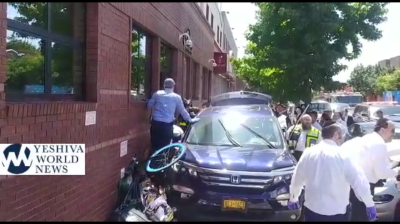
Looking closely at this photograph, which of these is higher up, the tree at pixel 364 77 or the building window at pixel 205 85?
the tree at pixel 364 77

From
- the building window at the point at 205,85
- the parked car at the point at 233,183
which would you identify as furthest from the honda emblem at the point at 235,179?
the building window at the point at 205,85

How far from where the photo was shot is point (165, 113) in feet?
25.3

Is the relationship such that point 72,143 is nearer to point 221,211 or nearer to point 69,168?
point 69,168

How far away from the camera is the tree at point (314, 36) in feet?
16.4

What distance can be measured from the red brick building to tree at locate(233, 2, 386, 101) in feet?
7.32

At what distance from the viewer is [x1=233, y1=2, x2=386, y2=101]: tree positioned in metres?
5.01

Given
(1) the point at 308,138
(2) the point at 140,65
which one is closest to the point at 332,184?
(1) the point at 308,138

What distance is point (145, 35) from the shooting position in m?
8.80

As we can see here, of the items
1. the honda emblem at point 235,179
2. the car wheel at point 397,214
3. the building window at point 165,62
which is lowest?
the car wheel at point 397,214

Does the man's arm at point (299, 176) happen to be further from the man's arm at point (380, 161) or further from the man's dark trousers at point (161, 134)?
the man's dark trousers at point (161, 134)

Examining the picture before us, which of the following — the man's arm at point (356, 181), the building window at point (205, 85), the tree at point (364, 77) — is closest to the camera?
the man's arm at point (356, 181)

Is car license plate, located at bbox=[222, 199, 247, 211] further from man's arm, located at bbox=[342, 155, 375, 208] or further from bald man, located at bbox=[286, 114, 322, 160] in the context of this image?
bald man, located at bbox=[286, 114, 322, 160]

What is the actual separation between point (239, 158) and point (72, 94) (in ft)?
7.94
